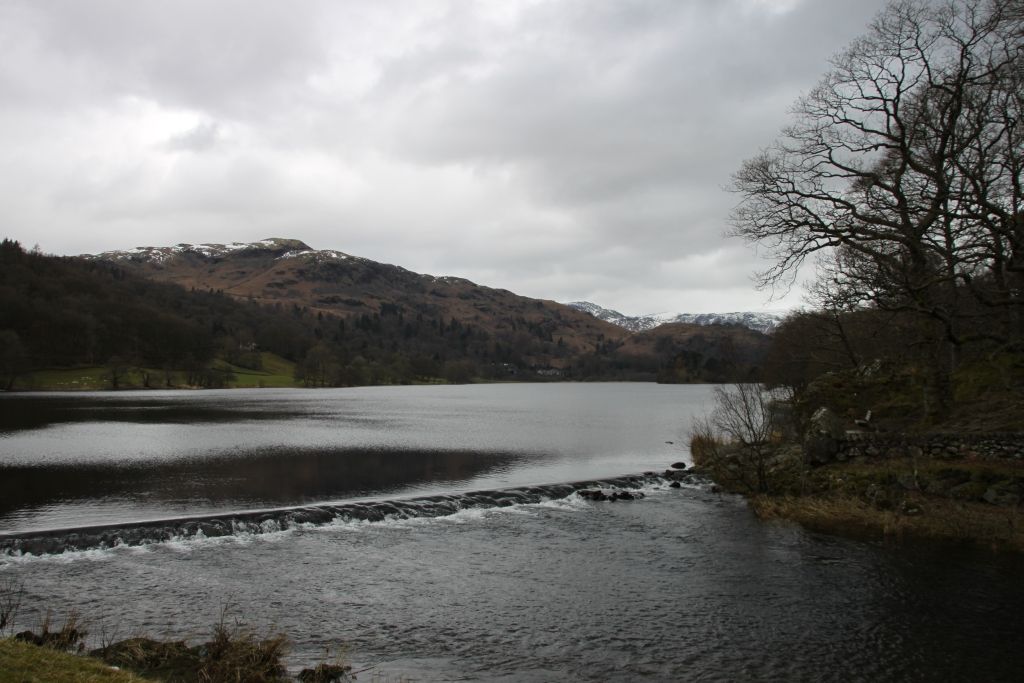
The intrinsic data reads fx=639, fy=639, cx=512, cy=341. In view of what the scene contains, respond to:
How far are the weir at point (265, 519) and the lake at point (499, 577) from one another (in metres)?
0.09

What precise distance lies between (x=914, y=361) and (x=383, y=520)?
1179 inches

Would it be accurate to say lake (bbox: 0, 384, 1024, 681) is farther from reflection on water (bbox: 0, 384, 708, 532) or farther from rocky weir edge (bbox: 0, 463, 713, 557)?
reflection on water (bbox: 0, 384, 708, 532)

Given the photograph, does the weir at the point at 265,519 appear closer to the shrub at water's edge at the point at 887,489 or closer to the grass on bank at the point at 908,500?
the shrub at water's edge at the point at 887,489

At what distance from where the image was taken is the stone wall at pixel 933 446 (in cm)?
2277

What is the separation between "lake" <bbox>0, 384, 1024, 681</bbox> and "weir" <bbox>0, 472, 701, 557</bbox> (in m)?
0.09

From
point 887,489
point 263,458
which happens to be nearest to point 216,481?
point 263,458

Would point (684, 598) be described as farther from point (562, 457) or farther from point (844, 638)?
point (562, 457)

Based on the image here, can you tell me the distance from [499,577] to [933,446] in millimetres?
17976

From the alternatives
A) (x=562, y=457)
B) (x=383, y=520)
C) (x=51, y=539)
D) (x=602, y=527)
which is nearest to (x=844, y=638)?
(x=602, y=527)

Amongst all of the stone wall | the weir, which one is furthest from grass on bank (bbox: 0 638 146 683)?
the stone wall

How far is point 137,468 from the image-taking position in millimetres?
37781

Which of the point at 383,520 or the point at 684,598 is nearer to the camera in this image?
the point at 684,598

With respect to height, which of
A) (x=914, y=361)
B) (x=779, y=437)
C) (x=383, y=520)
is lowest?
(x=383, y=520)

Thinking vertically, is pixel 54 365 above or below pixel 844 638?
above
